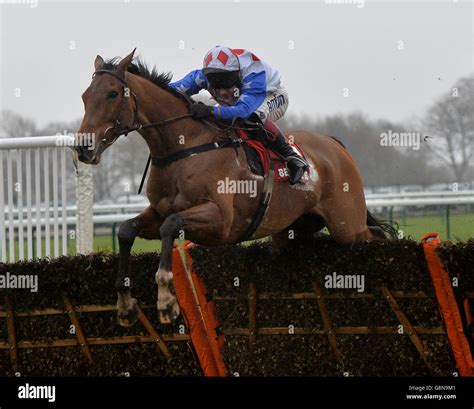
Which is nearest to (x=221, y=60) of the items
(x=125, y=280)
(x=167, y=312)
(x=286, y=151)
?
(x=286, y=151)

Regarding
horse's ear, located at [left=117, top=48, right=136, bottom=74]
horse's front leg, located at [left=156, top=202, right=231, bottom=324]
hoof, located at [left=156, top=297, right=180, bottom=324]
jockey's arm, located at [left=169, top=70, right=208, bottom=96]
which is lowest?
hoof, located at [left=156, top=297, right=180, bottom=324]

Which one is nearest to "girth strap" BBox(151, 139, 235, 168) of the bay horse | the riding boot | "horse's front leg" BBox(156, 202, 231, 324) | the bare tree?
the bay horse

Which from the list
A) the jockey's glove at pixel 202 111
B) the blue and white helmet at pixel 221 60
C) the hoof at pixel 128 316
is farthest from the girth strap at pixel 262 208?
the hoof at pixel 128 316

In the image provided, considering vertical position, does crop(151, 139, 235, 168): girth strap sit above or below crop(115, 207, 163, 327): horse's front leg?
above

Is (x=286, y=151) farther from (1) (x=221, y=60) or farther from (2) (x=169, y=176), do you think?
(2) (x=169, y=176)

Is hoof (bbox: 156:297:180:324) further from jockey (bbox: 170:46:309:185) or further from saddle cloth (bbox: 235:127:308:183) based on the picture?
jockey (bbox: 170:46:309:185)

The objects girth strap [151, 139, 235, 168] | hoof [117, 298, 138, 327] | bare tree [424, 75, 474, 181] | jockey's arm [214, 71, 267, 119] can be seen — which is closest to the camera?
hoof [117, 298, 138, 327]

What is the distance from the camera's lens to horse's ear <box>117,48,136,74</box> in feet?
17.8

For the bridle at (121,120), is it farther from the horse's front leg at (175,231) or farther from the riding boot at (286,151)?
the riding boot at (286,151)

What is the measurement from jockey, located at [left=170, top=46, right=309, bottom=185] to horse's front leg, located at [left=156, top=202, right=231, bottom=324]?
28.8 inches

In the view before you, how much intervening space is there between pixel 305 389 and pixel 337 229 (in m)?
1.42

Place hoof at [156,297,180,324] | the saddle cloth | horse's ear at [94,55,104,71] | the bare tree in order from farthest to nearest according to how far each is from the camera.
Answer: the bare tree
the saddle cloth
horse's ear at [94,55,104,71]
hoof at [156,297,180,324]

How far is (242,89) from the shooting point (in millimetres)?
5883

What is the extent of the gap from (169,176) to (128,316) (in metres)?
0.97
